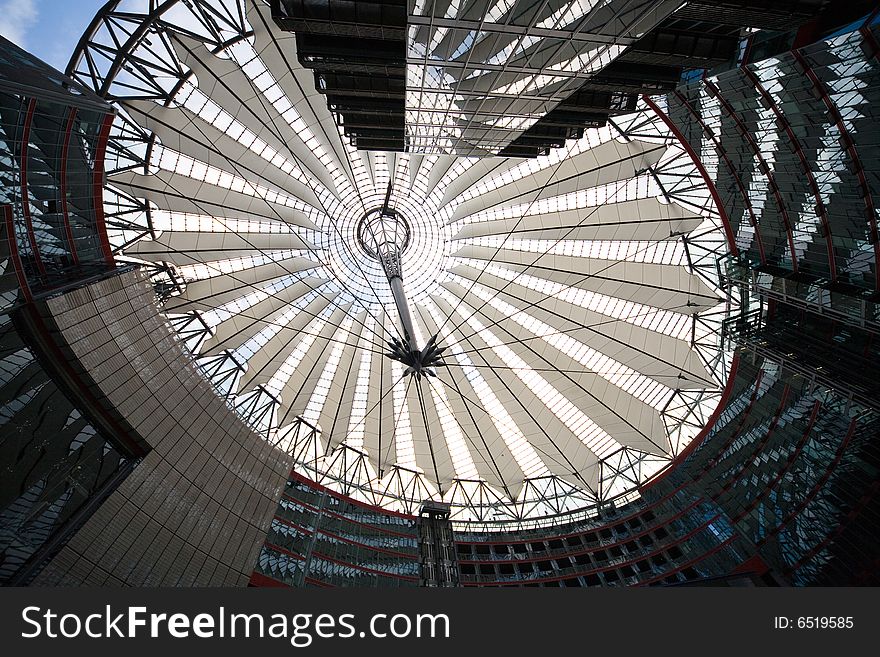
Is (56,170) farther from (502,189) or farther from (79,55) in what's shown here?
(502,189)

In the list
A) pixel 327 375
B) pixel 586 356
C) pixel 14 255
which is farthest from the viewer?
pixel 327 375

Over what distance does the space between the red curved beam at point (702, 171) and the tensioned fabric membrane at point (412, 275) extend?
2.43ft

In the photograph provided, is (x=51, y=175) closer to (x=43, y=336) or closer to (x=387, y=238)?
(x=43, y=336)

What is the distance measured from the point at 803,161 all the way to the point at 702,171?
18.1 feet

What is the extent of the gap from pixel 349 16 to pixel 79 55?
12.7m

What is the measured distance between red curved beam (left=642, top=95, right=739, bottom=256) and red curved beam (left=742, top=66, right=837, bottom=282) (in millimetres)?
5013

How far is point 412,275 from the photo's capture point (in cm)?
4162

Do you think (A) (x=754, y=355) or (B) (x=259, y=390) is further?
(B) (x=259, y=390)

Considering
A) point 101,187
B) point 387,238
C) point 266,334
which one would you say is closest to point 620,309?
point 387,238

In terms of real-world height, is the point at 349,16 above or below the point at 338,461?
below

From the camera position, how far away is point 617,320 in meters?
35.7

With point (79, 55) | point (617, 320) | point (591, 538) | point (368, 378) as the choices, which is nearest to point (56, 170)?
point (79, 55)

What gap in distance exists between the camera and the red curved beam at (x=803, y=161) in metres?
22.6

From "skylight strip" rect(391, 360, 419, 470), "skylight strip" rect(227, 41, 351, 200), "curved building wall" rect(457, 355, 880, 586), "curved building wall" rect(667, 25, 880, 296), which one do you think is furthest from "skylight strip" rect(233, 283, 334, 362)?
"curved building wall" rect(667, 25, 880, 296)
